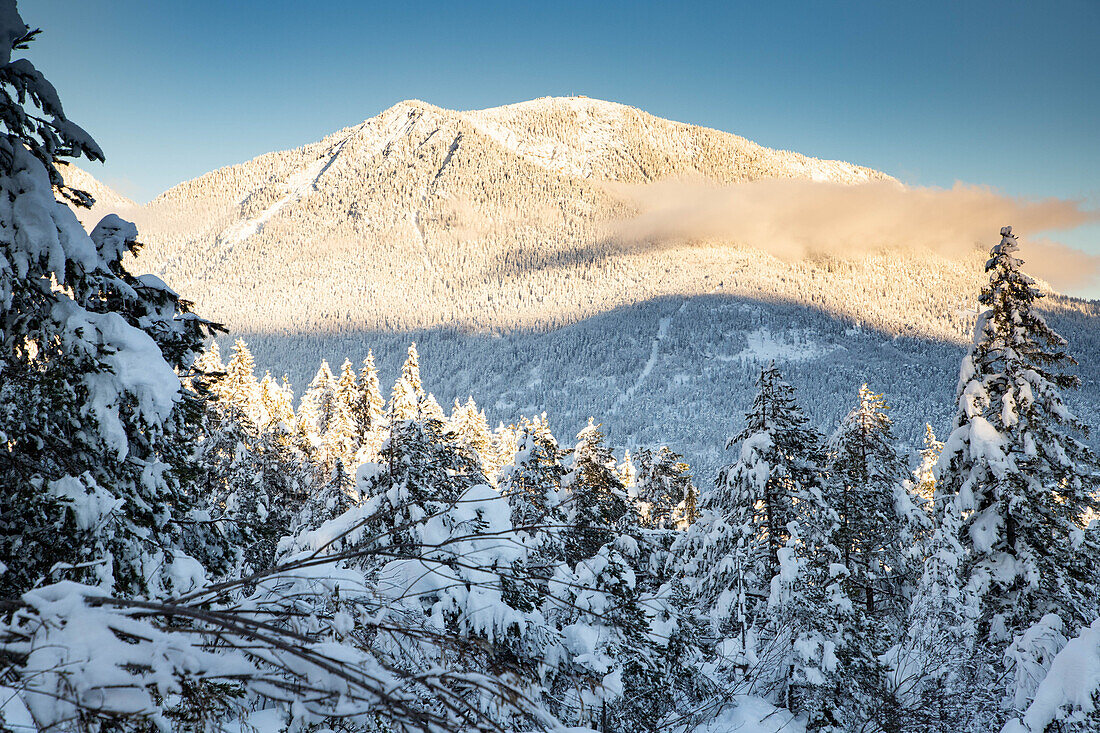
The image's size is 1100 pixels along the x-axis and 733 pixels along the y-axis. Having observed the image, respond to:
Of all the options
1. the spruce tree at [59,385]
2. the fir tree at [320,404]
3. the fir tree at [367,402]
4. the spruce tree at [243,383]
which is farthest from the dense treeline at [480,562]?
the fir tree at [320,404]

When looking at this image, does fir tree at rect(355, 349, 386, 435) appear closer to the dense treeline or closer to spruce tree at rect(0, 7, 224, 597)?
the dense treeline

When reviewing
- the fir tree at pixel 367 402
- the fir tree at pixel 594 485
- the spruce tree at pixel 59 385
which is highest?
the spruce tree at pixel 59 385

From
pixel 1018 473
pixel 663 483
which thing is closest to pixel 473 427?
pixel 663 483

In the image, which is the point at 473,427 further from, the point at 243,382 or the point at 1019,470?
the point at 1019,470

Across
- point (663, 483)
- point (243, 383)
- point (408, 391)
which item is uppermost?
point (408, 391)

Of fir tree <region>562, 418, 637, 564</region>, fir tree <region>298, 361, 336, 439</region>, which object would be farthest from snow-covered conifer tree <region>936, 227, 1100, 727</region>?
fir tree <region>298, 361, 336, 439</region>

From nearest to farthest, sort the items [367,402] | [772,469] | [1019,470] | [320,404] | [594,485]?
1. [1019,470]
2. [594,485]
3. [772,469]
4. [367,402]
5. [320,404]

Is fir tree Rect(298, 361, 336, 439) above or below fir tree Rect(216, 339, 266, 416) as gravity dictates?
below

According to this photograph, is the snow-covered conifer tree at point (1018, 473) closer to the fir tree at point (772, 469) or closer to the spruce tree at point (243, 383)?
the fir tree at point (772, 469)

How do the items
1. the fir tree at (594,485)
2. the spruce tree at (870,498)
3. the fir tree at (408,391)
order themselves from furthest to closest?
the fir tree at (408,391) → the spruce tree at (870,498) → the fir tree at (594,485)

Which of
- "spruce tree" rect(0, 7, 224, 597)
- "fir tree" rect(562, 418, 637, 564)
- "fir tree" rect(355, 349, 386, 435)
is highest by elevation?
"spruce tree" rect(0, 7, 224, 597)

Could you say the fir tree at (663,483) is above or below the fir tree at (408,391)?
below

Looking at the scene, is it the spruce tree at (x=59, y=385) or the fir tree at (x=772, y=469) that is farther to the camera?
the fir tree at (x=772, y=469)

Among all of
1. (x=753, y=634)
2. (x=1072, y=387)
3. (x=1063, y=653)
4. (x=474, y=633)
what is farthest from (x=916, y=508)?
(x=474, y=633)
